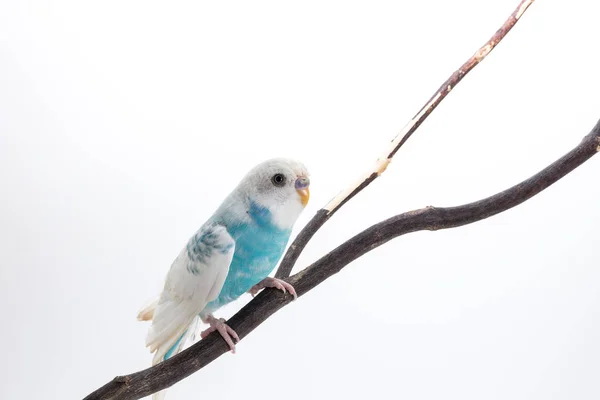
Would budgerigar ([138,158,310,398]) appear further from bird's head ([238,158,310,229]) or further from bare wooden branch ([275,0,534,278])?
bare wooden branch ([275,0,534,278])

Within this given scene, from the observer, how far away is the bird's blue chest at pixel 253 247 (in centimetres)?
130

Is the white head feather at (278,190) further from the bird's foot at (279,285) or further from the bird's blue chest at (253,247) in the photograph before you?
the bird's foot at (279,285)

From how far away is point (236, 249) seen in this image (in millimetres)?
1302

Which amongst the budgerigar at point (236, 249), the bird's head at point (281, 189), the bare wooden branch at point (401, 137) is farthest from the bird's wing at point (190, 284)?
the bare wooden branch at point (401, 137)

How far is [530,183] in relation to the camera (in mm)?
1346

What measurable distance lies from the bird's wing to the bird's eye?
150 mm

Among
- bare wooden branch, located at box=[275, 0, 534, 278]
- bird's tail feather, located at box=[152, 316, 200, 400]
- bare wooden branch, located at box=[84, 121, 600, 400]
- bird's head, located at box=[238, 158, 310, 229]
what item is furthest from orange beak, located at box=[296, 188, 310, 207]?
bird's tail feather, located at box=[152, 316, 200, 400]

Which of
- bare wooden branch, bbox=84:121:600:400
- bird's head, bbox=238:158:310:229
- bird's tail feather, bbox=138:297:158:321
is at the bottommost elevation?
bare wooden branch, bbox=84:121:600:400

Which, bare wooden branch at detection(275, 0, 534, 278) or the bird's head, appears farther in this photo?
bare wooden branch at detection(275, 0, 534, 278)

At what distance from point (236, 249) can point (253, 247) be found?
4cm

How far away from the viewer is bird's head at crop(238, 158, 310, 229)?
4.24 ft

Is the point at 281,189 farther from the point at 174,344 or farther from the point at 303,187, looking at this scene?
the point at 174,344

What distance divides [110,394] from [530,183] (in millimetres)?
1005

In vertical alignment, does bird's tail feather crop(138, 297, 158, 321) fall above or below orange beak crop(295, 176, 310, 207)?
above
